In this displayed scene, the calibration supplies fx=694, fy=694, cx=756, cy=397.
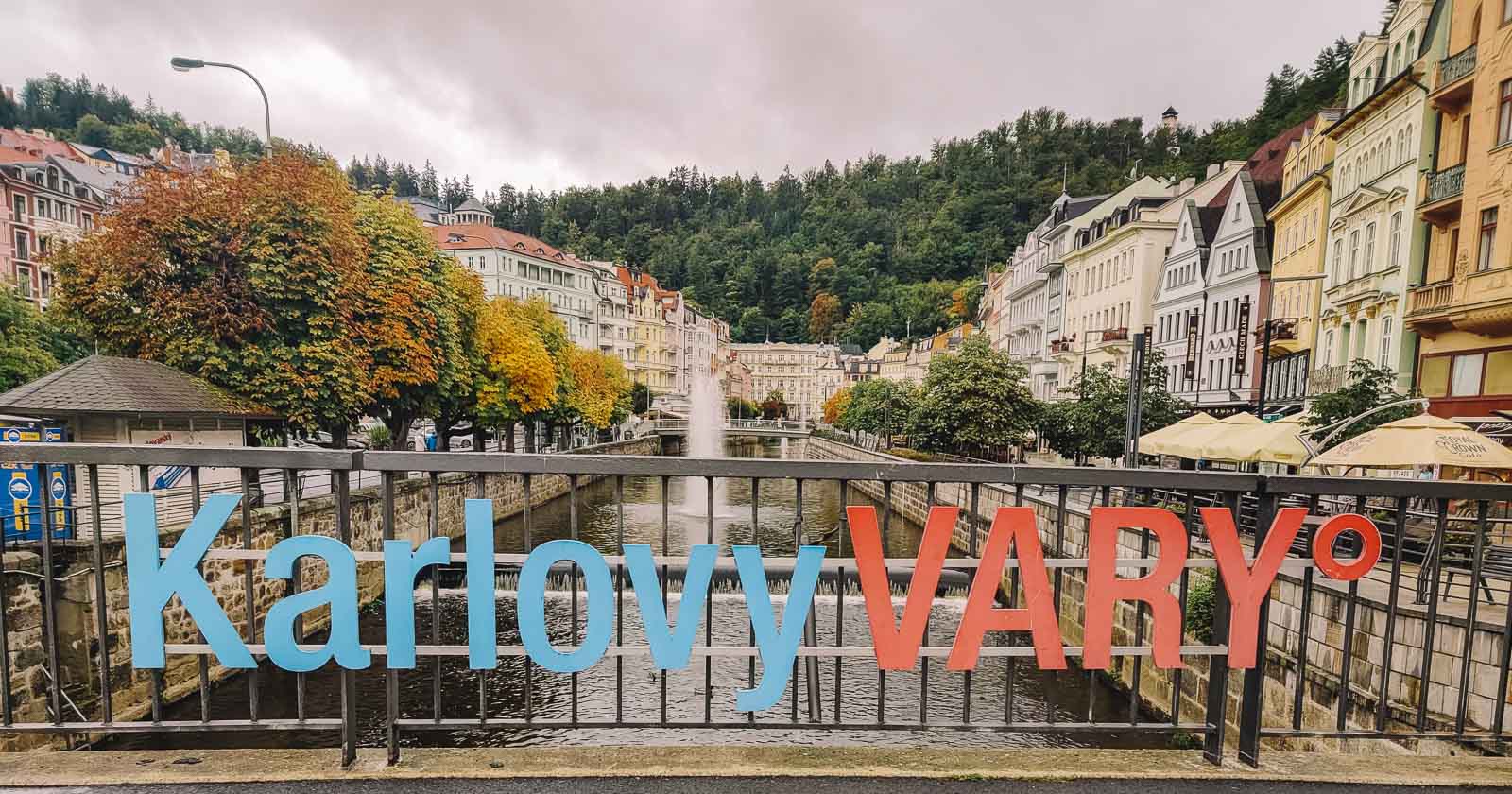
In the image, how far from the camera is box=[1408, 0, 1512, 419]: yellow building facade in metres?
14.7

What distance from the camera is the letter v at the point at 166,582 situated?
303cm

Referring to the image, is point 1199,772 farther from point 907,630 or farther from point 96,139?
point 96,139

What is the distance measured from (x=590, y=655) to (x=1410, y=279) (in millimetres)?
23410

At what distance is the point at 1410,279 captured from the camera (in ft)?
58.9

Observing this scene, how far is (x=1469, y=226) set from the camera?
15469mm

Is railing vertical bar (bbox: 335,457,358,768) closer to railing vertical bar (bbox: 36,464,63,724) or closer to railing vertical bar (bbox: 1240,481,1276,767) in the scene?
railing vertical bar (bbox: 36,464,63,724)

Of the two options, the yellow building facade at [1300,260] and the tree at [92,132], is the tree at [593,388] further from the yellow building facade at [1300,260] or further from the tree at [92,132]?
the tree at [92,132]

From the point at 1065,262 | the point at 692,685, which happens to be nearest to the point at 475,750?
the point at 692,685

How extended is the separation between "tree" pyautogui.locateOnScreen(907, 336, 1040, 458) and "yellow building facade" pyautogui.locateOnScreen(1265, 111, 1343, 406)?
8.72m

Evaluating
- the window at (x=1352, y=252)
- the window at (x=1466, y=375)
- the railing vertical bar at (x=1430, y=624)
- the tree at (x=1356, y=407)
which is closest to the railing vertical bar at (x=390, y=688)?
the railing vertical bar at (x=1430, y=624)

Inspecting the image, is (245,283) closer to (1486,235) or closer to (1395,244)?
(1486,235)

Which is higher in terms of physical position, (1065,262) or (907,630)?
(1065,262)

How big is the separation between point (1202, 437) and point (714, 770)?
45.1ft

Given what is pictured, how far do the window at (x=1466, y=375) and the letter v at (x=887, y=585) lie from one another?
19614mm
